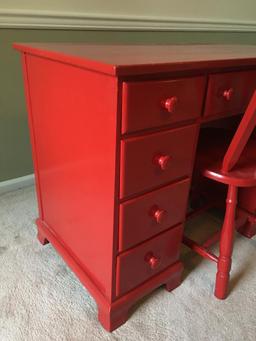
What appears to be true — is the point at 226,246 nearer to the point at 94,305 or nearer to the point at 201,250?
the point at 201,250

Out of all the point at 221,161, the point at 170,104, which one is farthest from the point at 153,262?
the point at 170,104

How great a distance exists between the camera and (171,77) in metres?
0.69

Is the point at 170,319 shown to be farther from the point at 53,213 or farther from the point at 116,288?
the point at 53,213

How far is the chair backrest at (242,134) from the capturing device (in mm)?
725

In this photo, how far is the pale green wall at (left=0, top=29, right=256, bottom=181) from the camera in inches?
51.8

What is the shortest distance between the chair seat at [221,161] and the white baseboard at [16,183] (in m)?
0.89

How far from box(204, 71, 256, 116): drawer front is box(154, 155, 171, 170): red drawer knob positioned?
17 centimetres

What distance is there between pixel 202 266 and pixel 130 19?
118 centimetres

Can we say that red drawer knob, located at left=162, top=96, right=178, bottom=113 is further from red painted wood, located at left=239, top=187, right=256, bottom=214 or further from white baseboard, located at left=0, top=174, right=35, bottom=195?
white baseboard, located at left=0, top=174, right=35, bottom=195

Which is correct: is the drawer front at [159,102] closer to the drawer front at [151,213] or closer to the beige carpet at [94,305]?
the drawer front at [151,213]

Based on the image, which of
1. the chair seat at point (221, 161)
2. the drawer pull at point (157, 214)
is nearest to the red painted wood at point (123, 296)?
the drawer pull at point (157, 214)

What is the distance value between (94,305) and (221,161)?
0.59 meters

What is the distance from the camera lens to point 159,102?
26.7 inches

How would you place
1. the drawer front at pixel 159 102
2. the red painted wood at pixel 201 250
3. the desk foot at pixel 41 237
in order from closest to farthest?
the drawer front at pixel 159 102 → the red painted wood at pixel 201 250 → the desk foot at pixel 41 237
